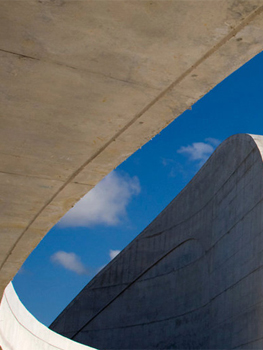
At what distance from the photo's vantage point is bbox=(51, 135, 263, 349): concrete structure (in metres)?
17.5

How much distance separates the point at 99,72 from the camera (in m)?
3.18

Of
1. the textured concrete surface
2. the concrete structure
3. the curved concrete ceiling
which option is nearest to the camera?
the curved concrete ceiling

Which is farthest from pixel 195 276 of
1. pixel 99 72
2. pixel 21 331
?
pixel 99 72

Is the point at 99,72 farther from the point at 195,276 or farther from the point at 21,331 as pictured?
the point at 195,276

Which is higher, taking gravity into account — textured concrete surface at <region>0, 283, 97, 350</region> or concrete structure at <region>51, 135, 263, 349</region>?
concrete structure at <region>51, 135, 263, 349</region>

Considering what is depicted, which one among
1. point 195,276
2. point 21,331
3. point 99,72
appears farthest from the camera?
point 195,276

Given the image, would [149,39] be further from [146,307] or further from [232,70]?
[146,307]

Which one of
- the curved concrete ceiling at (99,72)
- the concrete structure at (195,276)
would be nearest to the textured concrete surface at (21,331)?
the curved concrete ceiling at (99,72)

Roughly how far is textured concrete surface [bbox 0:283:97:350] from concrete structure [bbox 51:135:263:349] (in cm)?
832

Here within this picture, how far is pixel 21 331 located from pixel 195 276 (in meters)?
15.1

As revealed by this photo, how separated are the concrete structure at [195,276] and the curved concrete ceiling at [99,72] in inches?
517

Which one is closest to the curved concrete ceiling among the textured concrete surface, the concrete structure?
the textured concrete surface

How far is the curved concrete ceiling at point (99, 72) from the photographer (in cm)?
266

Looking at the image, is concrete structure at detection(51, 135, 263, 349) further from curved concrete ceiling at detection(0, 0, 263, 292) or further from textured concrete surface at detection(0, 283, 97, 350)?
curved concrete ceiling at detection(0, 0, 263, 292)
